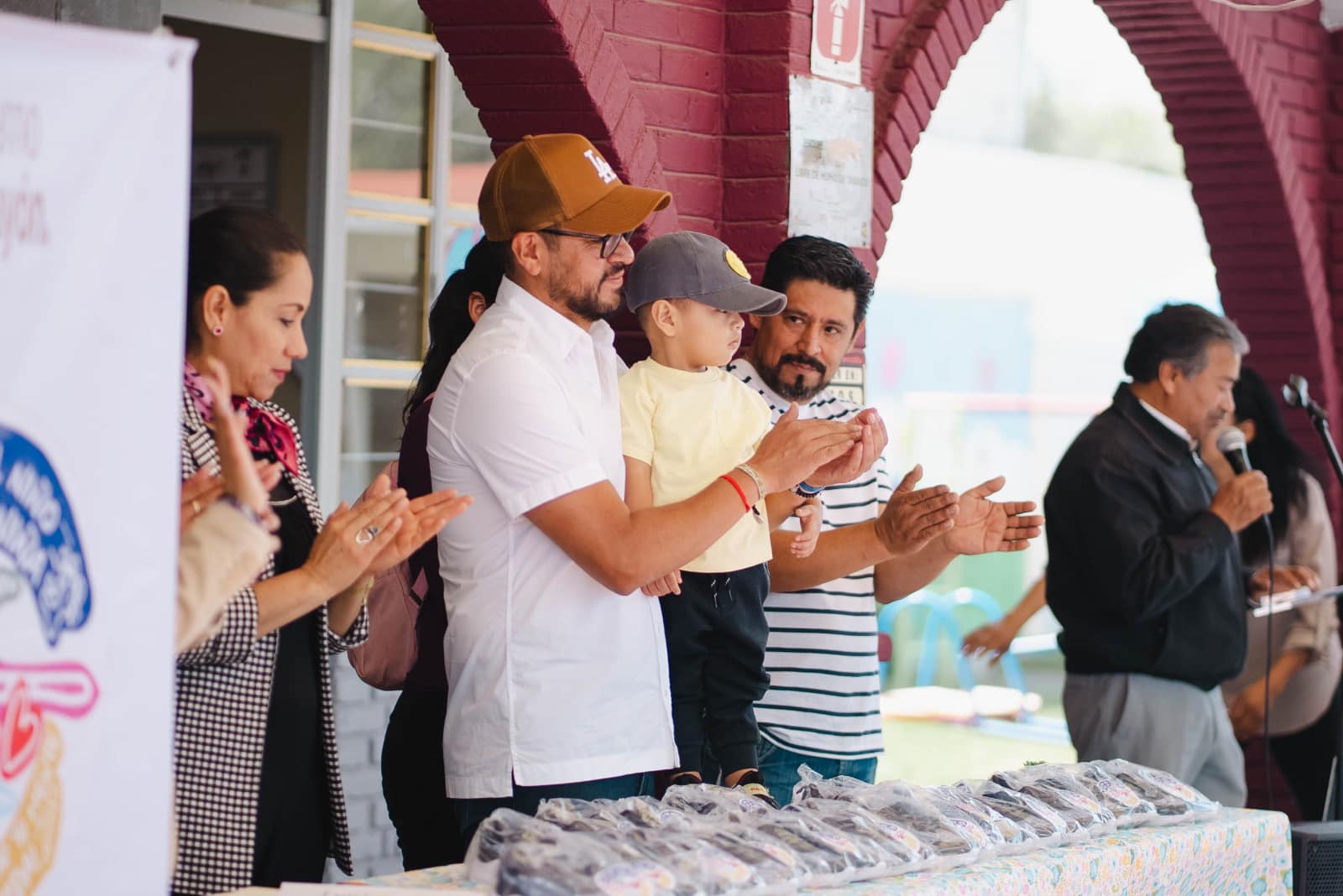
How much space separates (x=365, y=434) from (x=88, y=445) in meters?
3.99

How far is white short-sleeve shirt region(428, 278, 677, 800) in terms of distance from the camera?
2.39 m

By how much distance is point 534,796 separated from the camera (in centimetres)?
245

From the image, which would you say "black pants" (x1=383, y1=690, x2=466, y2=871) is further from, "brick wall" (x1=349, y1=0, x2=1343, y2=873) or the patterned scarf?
"brick wall" (x1=349, y1=0, x2=1343, y2=873)

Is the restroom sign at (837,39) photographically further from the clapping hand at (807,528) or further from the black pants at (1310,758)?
the black pants at (1310,758)

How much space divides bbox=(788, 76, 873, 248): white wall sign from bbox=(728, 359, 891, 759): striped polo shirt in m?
0.88

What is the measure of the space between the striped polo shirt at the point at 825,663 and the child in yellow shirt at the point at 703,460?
0.28 metres

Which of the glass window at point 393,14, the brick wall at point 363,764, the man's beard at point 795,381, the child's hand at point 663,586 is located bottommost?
the brick wall at point 363,764

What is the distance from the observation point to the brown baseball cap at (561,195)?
2.52 meters

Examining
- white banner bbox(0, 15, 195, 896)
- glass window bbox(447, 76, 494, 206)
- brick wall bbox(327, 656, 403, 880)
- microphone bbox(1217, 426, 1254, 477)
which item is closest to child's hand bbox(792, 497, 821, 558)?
white banner bbox(0, 15, 195, 896)

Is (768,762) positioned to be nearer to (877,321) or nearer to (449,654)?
(449,654)

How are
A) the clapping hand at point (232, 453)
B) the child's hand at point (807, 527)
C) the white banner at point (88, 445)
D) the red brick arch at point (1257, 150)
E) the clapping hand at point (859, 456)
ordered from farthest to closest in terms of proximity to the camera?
the red brick arch at point (1257, 150) → the child's hand at point (807, 527) → the clapping hand at point (859, 456) → the clapping hand at point (232, 453) → the white banner at point (88, 445)

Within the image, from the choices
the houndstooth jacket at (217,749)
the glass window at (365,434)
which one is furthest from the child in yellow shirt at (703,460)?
the glass window at (365,434)

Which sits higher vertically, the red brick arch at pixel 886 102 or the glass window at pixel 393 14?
the glass window at pixel 393 14

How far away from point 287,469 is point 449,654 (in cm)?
40
